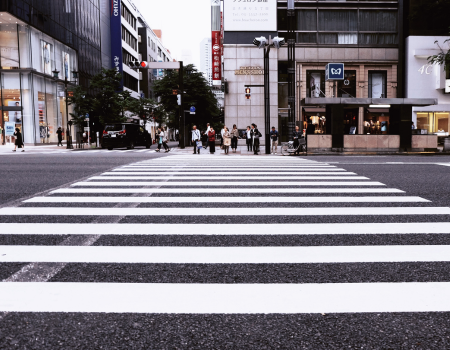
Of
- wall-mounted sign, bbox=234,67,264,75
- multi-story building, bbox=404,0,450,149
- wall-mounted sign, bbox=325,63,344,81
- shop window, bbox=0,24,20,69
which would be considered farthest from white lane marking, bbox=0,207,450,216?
shop window, bbox=0,24,20,69

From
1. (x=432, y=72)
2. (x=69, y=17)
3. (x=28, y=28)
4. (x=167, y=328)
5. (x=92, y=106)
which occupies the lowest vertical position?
(x=167, y=328)

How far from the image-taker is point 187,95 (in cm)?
4144

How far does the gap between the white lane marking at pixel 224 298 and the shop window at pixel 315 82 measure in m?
36.0

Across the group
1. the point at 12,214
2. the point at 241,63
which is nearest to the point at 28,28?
the point at 241,63

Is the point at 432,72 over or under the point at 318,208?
over

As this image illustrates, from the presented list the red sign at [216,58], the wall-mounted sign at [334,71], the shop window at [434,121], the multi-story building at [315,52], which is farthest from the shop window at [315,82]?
the red sign at [216,58]

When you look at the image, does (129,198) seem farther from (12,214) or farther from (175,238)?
(175,238)

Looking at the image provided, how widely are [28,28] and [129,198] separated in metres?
36.5

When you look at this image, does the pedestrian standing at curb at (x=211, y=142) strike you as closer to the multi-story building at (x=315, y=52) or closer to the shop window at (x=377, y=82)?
the multi-story building at (x=315, y=52)

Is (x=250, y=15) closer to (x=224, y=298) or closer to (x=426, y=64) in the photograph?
(x=426, y=64)

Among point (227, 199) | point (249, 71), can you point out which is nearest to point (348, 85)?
point (249, 71)

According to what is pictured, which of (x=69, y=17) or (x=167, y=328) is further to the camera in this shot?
(x=69, y=17)

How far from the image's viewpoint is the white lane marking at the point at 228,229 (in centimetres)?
536

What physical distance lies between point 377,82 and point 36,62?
30.5 meters
